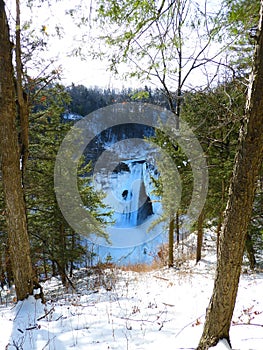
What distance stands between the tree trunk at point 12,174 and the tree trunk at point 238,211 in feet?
9.00

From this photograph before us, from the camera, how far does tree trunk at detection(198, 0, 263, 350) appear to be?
1.73m

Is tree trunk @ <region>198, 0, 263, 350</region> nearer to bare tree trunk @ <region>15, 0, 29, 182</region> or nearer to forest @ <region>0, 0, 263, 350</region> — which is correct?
forest @ <region>0, 0, 263, 350</region>

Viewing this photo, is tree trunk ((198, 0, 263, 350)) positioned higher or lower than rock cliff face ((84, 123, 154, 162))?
lower

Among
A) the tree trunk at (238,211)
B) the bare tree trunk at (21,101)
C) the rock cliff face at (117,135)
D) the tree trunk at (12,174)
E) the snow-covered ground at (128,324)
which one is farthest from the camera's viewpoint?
the rock cliff face at (117,135)

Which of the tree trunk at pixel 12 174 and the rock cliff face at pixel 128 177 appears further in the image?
the rock cliff face at pixel 128 177

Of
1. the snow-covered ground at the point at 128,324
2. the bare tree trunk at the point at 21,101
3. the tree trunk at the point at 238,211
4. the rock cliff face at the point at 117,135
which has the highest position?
the rock cliff face at the point at 117,135

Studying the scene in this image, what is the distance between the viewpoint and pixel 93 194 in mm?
10609

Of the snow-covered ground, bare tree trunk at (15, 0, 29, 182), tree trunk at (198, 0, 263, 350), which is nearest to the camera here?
tree trunk at (198, 0, 263, 350)

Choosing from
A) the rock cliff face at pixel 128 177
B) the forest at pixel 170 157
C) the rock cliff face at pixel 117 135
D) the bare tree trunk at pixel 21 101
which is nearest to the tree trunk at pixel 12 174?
the forest at pixel 170 157

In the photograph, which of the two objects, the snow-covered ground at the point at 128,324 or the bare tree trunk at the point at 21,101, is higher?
the bare tree trunk at the point at 21,101

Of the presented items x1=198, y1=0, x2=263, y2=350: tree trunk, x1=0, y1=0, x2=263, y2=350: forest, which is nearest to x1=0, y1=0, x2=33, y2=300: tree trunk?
x1=0, y1=0, x2=263, y2=350: forest

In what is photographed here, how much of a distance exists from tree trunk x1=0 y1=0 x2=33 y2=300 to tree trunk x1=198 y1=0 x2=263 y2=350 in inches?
108

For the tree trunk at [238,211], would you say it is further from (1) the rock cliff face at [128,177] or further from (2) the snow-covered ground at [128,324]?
(1) the rock cliff face at [128,177]

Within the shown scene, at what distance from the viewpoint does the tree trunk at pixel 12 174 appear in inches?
135
